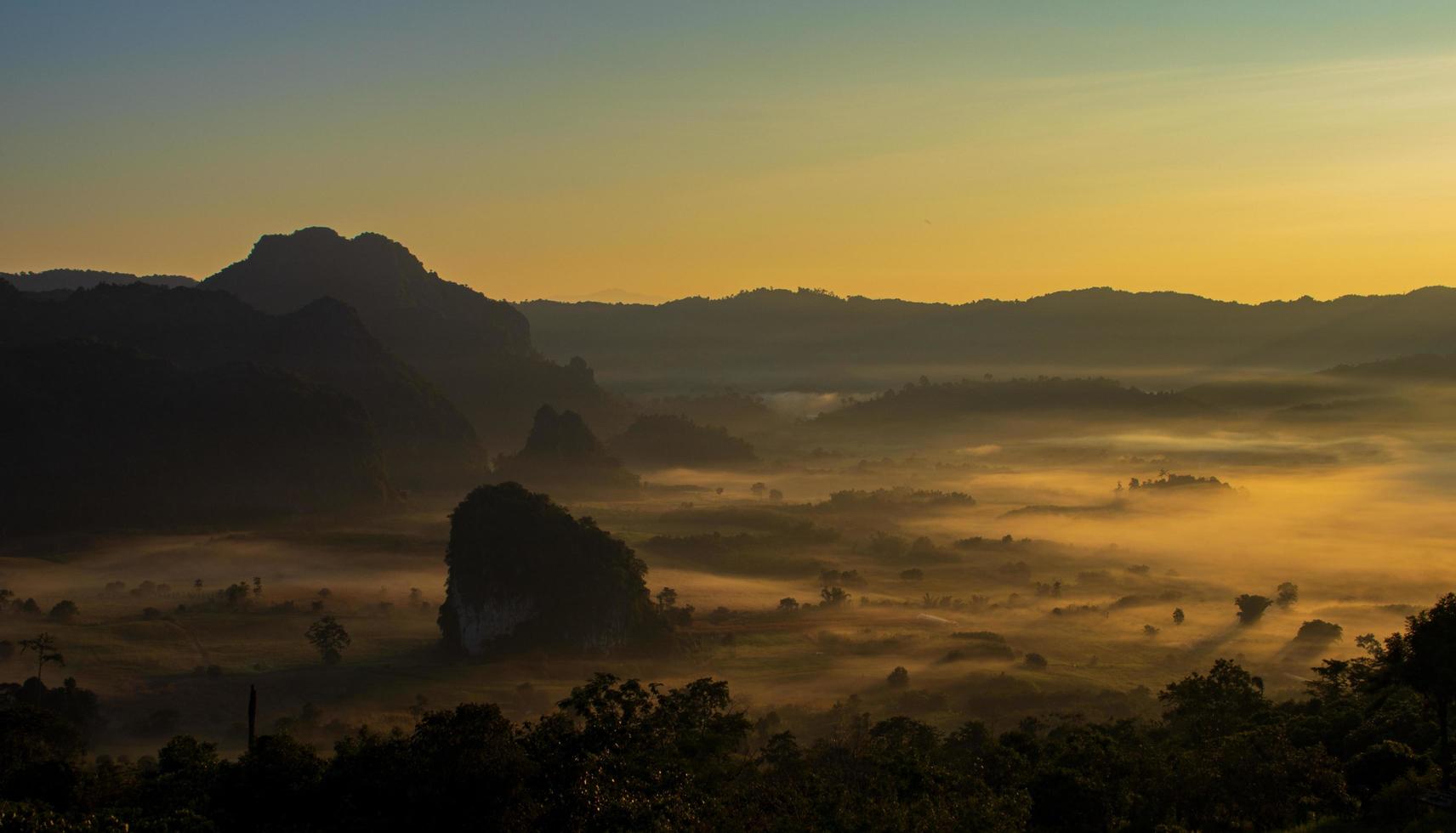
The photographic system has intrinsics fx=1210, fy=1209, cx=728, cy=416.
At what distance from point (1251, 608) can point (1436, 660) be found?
102 m

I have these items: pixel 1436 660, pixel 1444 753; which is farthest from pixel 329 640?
pixel 1436 660

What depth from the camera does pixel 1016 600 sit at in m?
150

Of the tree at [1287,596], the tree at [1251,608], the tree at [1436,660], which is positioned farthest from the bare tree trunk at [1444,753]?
the tree at [1287,596]

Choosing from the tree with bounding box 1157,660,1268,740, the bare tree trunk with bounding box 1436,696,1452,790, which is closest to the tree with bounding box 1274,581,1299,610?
the tree with bounding box 1157,660,1268,740

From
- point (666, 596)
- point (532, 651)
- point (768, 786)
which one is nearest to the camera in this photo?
point (768, 786)

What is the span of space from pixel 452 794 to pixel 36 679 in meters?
70.9

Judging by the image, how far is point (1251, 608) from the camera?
460 feet

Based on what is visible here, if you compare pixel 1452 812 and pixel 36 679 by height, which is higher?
pixel 1452 812

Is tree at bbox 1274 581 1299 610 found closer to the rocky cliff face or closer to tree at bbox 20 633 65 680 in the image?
the rocky cliff face

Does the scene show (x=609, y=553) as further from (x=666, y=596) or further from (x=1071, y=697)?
(x=1071, y=697)

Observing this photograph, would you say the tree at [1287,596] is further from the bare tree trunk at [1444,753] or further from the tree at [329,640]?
the bare tree trunk at [1444,753]

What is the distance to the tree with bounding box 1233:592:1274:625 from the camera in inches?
5482

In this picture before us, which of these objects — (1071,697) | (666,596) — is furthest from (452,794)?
(666,596)

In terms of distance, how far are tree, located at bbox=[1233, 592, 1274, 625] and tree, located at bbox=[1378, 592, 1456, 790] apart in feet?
324
